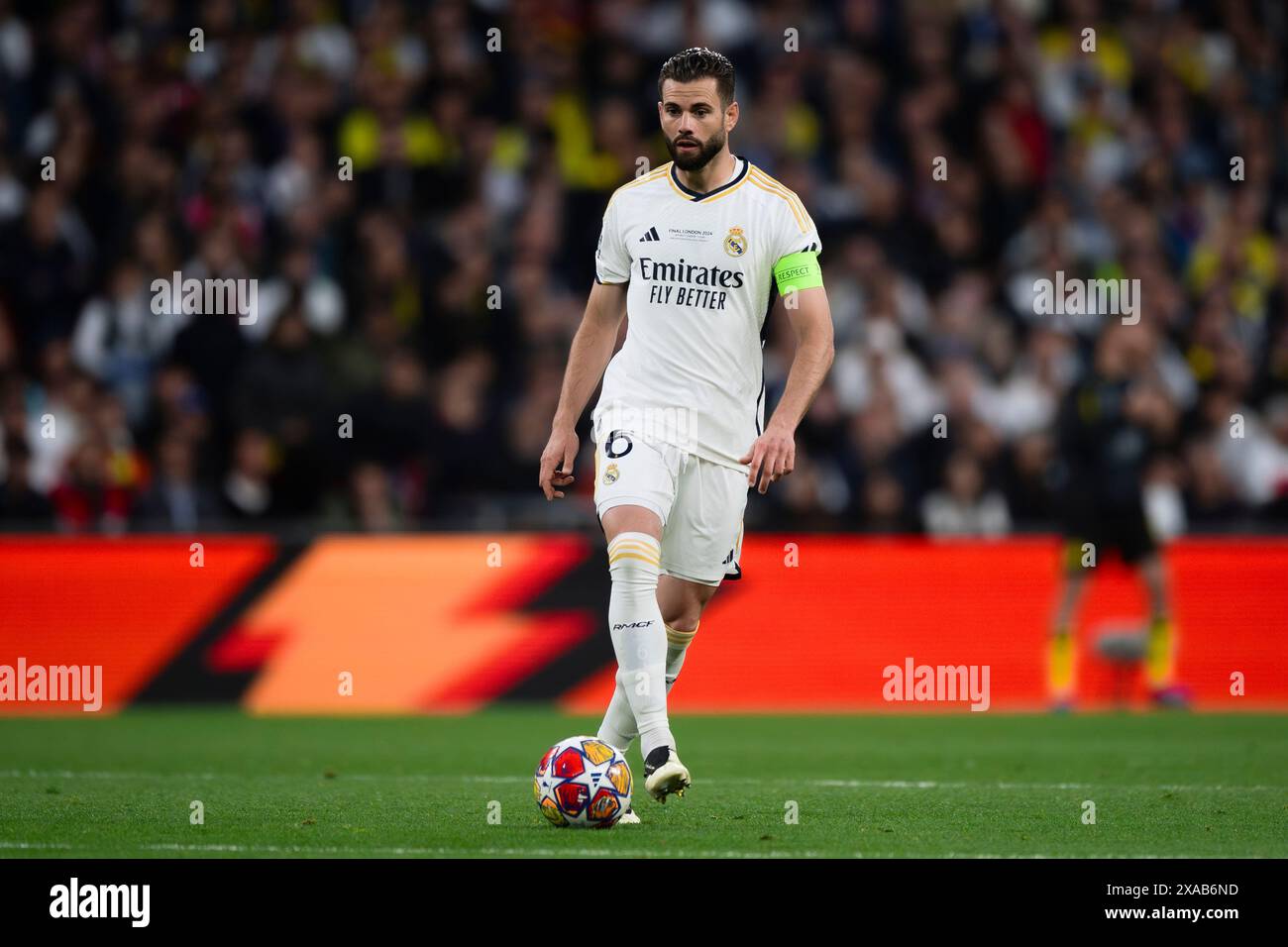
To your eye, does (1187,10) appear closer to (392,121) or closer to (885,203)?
(885,203)

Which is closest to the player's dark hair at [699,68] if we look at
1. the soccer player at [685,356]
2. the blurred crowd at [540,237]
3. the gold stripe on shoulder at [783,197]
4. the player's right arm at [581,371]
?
the soccer player at [685,356]

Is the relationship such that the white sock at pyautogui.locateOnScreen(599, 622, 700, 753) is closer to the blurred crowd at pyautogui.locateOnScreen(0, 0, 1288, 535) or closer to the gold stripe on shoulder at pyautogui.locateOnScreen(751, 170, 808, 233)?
the gold stripe on shoulder at pyautogui.locateOnScreen(751, 170, 808, 233)

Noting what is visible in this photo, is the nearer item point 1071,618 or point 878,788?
point 878,788

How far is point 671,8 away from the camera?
18.9 m

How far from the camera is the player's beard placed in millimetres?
7438

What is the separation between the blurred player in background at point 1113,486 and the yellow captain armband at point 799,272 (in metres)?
6.54

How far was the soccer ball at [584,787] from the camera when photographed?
7129 millimetres

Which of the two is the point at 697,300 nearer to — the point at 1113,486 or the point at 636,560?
the point at 636,560

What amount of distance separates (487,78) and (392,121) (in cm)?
113

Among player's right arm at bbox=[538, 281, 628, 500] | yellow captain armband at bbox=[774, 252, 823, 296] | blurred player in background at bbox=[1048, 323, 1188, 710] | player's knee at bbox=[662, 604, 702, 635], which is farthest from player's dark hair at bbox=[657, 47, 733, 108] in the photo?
blurred player in background at bbox=[1048, 323, 1188, 710]

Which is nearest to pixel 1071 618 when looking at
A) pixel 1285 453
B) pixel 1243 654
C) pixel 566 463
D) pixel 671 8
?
pixel 1243 654

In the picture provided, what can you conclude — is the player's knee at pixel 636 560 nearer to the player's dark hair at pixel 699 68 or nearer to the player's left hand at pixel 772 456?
the player's left hand at pixel 772 456

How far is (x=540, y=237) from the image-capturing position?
16.6 meters

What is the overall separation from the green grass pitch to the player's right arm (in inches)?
51.3
